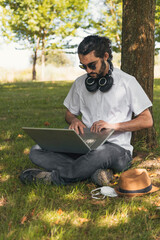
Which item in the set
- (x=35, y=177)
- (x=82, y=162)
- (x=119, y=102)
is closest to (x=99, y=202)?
(x=82, y=162)

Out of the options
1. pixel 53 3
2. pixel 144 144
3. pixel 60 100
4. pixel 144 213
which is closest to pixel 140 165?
pixel 144 144

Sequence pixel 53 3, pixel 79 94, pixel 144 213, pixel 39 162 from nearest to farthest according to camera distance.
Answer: pixel 144 213, pixel 39 162, pixel 79 94, pixel 53 3

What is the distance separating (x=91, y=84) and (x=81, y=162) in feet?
3.10

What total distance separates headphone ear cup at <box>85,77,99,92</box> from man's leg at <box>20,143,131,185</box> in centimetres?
68

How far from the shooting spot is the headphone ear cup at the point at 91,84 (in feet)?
12.8

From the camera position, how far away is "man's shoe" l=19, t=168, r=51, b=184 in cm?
359

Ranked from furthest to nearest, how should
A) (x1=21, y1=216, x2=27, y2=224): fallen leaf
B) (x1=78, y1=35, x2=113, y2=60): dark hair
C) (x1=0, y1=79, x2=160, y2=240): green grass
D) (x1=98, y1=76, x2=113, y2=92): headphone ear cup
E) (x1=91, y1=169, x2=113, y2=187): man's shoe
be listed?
(x1=98, y1=76, x2=113, y2=92): headphone ear cup, (x1=78, y1=35, x2=113, y2=60): dark hair, (x1=91, y1=169, x2=113, y2=187): man's shoe, (x1=21, y1=216, x2=27, y2=224): fallen leaf, (x1=0, y1=79, x2=160, y2=240): green grass

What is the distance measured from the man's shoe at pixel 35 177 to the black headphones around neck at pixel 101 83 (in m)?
1.13

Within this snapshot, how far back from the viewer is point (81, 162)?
361 centimetres

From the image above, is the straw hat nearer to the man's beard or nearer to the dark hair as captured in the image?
the man's beard

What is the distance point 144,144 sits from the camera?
5031mm

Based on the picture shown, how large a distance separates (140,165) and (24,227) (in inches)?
84.8

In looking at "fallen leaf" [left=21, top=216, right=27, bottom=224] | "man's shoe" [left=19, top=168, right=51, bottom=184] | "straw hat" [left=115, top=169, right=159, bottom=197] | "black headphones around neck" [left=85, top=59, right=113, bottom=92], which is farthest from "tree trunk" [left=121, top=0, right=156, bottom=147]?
"fallen leaf" [left=21, top=216, right=27, bottom=224]

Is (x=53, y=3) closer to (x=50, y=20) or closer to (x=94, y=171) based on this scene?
(x=50, y=20)
